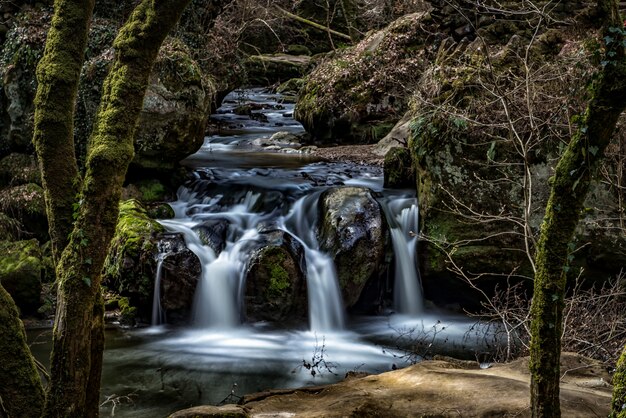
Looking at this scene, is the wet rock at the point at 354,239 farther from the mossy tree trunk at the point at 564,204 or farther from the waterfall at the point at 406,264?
the mossy tree trunk at the point at 564,204

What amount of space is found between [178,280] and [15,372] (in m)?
5.40

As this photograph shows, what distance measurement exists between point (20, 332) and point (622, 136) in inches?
287

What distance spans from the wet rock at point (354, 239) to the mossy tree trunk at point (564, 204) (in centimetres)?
596

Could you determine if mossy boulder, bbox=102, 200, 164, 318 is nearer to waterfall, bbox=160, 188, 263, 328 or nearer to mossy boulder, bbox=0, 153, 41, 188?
waterfall, bbox=160, 188, 263, 328

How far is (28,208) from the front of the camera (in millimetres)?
10367

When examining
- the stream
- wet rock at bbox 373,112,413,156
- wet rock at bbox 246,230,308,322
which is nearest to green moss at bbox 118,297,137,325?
the stream

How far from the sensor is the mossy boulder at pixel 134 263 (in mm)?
8461

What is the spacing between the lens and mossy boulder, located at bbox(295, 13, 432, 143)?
14594 millimetres

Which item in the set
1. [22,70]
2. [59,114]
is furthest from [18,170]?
[59,114]

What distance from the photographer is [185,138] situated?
10.9m

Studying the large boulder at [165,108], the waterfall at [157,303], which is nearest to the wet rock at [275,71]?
the large boulder at [165,108]

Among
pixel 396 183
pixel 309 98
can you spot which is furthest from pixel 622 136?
pixel 309 98

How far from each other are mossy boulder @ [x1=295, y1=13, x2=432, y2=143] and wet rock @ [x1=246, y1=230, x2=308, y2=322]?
22.9ft

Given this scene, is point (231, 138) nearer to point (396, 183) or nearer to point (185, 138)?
point (185, 138)
